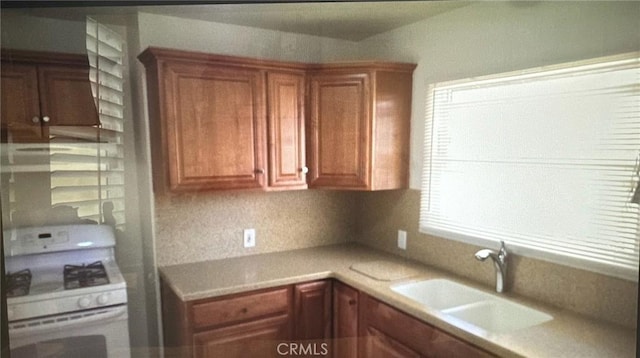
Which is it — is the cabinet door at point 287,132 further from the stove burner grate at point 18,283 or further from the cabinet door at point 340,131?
the stove burner grate at point 18,283

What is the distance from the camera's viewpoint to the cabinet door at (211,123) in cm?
114

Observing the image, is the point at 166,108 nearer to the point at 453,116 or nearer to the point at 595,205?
the point at 453,116

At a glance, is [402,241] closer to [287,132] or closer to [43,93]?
[287,132]

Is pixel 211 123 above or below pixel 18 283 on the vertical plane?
above

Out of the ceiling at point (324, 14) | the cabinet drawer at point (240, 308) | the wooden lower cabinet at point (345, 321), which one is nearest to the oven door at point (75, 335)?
the cabinet drawer at point (240, 308)

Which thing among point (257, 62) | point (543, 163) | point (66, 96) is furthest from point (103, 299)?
point (543, 163)

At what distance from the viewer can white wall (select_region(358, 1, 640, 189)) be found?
95 centimetres

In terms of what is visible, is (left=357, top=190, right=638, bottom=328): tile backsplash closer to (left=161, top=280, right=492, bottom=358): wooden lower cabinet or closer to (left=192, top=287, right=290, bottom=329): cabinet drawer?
(left=161, top=280, right=492, bottom=358): wooden lower cabinet

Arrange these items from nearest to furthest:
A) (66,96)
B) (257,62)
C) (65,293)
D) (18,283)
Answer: (18,283) → (66,96) → (65,293) → (257,62)

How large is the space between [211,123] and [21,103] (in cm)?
45

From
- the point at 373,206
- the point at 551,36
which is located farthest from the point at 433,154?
the point at 551,36

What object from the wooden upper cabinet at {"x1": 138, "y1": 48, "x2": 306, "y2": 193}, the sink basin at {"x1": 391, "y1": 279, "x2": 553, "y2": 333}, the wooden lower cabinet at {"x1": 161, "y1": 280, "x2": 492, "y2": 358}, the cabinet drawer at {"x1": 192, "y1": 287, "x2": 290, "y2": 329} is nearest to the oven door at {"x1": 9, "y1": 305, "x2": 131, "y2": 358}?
the wooden lower cabinet at {"x1": 161, "y1": 280, "x2": 492, "y2": 358}

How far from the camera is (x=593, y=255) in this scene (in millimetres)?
1112

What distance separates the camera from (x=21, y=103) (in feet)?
2.89
